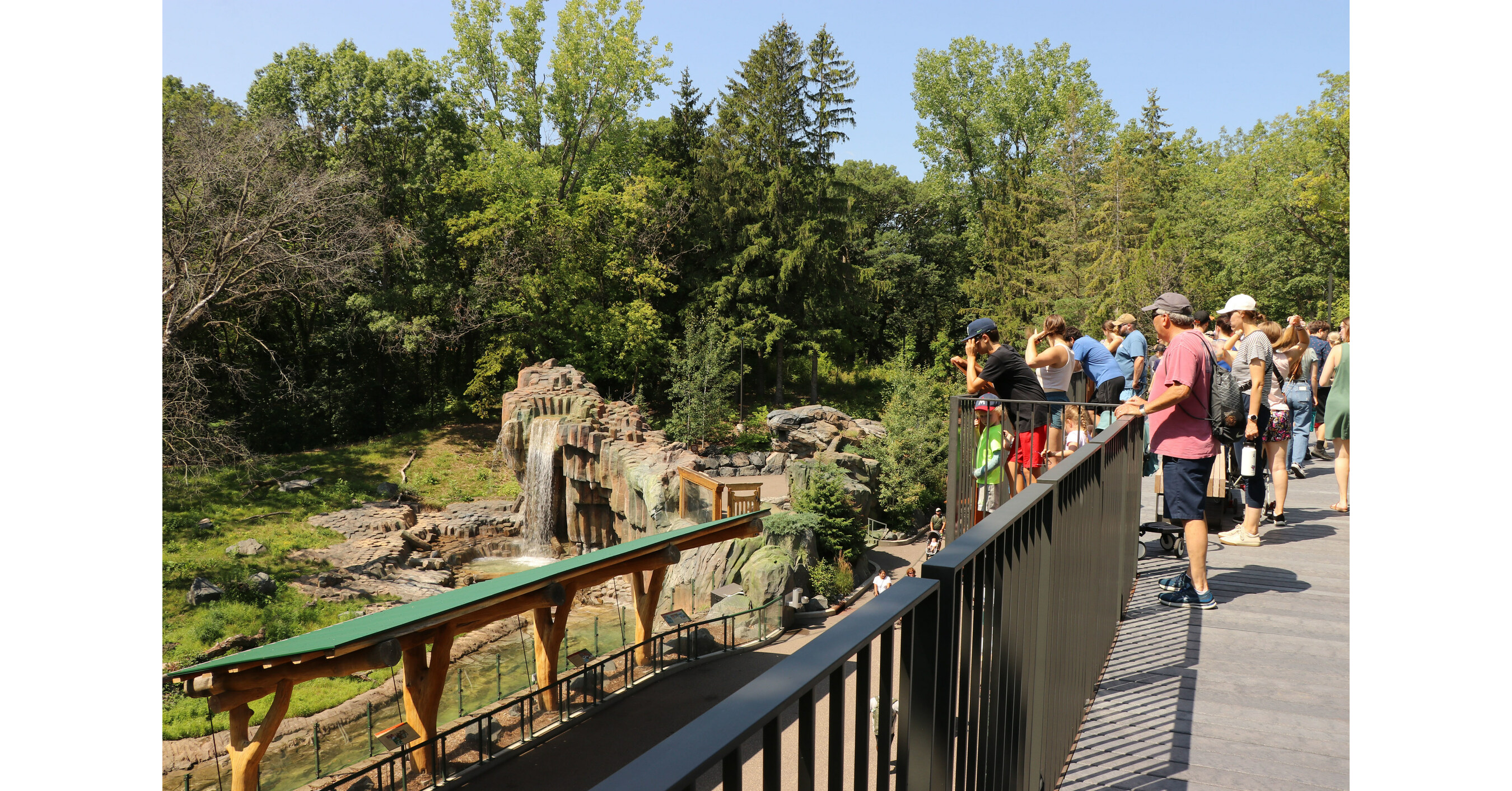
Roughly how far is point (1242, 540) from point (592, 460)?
1937 centimetres

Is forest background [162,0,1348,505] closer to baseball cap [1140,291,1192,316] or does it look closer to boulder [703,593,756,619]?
boulder [703,593,756,619]

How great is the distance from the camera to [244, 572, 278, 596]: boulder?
67.2 feet

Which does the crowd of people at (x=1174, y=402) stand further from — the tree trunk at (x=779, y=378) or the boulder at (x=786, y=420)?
the tree trunk at (x=779, y=378)

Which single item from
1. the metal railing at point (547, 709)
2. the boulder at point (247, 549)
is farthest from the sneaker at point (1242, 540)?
the boulder at point (247, 549)

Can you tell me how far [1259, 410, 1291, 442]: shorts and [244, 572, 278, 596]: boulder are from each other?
21.0 m

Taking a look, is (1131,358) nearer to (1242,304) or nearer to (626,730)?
(1242,304)

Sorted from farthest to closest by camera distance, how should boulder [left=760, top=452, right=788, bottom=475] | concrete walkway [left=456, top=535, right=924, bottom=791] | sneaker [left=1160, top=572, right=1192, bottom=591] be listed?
boulder [left=760, top=452, right=788, bottom=475] < concrete walkway [left=456, top=535, right=924, bottom=791] < sneaker [left=1160, top=572, right=1192, bottom=591]

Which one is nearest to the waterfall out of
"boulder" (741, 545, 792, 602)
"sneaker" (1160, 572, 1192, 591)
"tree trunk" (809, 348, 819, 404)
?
"boulder" (741, 545, 792, 602)

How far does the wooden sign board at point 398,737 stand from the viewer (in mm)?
10836

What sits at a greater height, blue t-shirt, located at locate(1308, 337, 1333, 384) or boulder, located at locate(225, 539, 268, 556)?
blue t-shirt, located at locate(1308, 337, 1333, 384)

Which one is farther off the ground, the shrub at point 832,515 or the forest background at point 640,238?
the forest background at point 640,238

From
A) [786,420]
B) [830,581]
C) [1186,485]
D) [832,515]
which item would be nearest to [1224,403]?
[1186,485]

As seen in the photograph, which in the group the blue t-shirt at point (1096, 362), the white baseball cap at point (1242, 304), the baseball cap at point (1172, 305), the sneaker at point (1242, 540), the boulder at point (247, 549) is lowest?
the boulder at point (247, 549)
